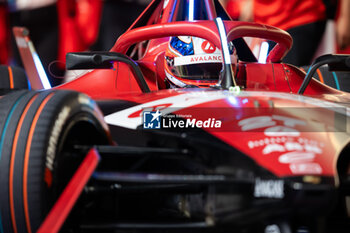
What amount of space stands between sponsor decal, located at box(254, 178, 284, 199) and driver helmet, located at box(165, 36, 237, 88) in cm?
93

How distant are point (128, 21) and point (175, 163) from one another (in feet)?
12.9

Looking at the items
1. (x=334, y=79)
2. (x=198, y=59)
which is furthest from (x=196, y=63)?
(x=334, y=79)

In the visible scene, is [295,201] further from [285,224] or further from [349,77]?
[349,77]

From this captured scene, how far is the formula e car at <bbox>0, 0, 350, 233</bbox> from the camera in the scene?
3.21 feet

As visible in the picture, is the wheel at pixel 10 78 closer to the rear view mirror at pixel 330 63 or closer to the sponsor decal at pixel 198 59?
the sponsor decal at pixel 198 59

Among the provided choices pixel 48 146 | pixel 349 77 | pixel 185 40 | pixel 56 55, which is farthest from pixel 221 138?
pixel 56 55

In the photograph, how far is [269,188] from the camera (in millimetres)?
968

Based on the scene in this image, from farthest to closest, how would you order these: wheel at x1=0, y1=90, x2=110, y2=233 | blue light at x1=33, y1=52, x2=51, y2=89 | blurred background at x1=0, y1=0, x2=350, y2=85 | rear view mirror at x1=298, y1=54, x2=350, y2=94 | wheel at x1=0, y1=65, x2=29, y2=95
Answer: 1. blurred background at x1=0, y1=0, x2=350, y2=85
2. blue light at x1=33, y1=52, x2=51, y2=89
3. wheel at x1=0, y1=65, x2=29, y2=95
4. rear view mirror at x1=298, y1=54, x2=350, y2=94
5. wheel at x1=0, y1=90, x2=110, y2=233

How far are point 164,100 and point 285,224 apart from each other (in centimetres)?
57

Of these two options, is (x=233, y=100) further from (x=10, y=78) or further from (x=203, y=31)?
(x=10, y=78)

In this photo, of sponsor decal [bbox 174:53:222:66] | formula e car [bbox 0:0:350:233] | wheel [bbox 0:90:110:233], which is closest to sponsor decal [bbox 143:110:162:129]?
formula e car [bbox 0:0:350:233]

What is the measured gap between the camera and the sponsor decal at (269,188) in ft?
3.15

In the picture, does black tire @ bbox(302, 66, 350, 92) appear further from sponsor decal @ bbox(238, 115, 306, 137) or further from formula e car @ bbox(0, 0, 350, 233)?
sponsor decal @ bbox(238, 115, 306, 137)

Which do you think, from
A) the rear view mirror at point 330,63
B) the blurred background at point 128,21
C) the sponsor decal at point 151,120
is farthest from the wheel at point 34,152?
the blurred background at point 128,21
